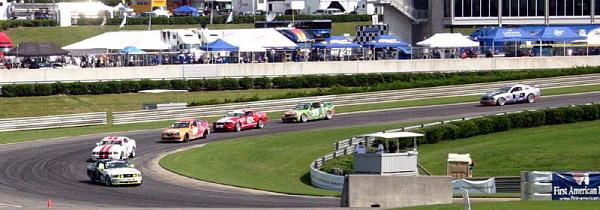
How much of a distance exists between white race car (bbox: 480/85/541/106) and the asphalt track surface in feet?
1.95

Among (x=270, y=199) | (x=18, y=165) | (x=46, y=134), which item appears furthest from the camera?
(x=46, y=134)

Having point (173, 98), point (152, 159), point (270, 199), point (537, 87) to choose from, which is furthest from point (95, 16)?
point (270, 199)

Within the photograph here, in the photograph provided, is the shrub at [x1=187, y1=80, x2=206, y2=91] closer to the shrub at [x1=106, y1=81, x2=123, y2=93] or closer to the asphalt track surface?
the shrub at [x1=106, y1=81, x2=123, y2=93]

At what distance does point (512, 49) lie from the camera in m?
79.9

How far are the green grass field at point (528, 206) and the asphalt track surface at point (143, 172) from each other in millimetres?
5300

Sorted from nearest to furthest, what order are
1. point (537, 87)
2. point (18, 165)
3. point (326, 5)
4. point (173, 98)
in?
1. point (18, 165)
2. point (537, 87)
3. point (173, 98)
4. point (326, 5)

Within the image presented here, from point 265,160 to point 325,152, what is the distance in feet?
8.65

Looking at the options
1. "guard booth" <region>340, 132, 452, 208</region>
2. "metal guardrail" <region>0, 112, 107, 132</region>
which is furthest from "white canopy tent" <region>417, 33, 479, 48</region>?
"guard booth" <region>340, 132, 452, 208</region>

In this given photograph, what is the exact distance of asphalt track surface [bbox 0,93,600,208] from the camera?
35.0 meters

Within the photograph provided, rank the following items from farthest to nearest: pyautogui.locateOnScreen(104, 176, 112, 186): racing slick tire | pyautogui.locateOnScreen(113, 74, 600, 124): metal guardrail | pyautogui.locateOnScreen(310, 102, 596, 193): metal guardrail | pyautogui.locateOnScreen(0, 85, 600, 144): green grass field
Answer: pyautogui.locateOnScreen(113, 74, 600, 124): metal guardrail, pyautogui.locateOnScreen(0, 85, 600, 144): green grass field, pyautogui.locateOnScreen(104, 176, 112, 186): racing slick tire, pyautogui.locateOnScreen(310, 102, 596, 193): metal guardrail

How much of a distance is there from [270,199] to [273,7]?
293 feet

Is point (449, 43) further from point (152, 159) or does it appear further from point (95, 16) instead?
point (152, 159)

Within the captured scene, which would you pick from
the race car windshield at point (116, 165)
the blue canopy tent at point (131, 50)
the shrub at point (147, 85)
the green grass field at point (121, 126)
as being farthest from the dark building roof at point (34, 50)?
the race car windshield at point (116, 165)

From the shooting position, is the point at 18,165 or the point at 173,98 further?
the point at 173,98
